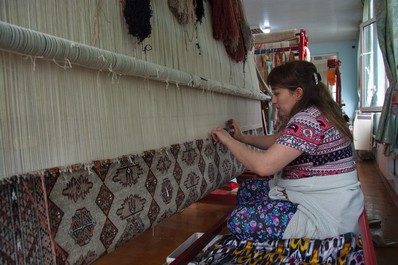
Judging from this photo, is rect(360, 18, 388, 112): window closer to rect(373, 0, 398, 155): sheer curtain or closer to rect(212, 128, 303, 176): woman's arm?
rect(373, 0, 398, 155): sheer curtain

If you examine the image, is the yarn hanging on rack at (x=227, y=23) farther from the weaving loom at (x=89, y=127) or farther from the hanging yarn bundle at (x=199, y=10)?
the weaving loom at (x=89, y=127)

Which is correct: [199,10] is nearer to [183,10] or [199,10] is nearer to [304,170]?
[183,10]

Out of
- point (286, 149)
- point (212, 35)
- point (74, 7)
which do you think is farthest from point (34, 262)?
point (212, 35)

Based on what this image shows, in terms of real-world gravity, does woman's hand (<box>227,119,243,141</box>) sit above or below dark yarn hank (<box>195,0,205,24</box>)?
below

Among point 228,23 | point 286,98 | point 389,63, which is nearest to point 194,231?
point 286,98

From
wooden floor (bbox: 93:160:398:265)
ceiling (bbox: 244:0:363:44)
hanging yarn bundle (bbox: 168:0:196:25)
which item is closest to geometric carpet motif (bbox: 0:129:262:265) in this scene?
hanging yarn bundle (bbox: 168:0:196:25)

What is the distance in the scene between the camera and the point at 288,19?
281 inches

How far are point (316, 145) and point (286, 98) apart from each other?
0.28 m

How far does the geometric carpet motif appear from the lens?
591 millimetres

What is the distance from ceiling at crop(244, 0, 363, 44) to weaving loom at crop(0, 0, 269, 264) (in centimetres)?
537

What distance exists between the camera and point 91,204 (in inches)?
29.8

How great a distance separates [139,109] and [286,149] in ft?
1.93

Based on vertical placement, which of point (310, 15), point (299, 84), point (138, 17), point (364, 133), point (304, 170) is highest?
point (310, 15)

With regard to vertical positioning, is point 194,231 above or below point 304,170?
below
